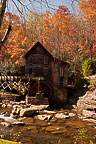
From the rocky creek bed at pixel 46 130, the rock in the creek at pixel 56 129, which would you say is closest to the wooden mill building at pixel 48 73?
the rocky creek bed at pixel 46 130

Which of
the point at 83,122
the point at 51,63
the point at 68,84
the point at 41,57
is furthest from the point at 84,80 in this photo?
the point at 83,122

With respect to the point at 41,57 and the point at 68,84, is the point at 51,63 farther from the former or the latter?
the point at 68,84

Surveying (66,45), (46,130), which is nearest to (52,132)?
(46,130)

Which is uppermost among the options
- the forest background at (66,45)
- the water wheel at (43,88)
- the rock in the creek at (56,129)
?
the forest background at (66,45)

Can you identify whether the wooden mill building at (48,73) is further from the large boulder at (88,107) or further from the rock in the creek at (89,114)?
the rock in the creek at (89,114)

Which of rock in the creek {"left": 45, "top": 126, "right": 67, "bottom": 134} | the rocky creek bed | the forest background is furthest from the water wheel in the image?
rock in the creek {"left": 45, "top": 126, "right": 67, "bottom": 134}

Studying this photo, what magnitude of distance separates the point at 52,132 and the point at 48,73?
32.5 feet

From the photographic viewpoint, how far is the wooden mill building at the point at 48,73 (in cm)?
1620

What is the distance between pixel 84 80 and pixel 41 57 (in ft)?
20.3

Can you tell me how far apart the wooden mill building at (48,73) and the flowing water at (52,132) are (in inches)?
272

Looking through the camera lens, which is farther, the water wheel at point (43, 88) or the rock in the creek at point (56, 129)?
the water wheel at point (43, 88)

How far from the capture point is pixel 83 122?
30.1ft

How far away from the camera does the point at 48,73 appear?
1675 cm

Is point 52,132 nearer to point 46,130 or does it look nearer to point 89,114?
point 46,130
